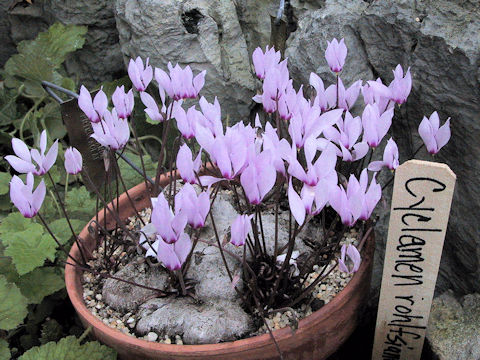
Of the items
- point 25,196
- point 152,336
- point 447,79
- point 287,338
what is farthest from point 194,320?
point 447,79

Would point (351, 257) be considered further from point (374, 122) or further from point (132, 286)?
point (132, 286)

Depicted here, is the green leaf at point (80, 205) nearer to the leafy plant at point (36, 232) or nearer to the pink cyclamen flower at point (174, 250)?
the leafy plant at point (36, 232)

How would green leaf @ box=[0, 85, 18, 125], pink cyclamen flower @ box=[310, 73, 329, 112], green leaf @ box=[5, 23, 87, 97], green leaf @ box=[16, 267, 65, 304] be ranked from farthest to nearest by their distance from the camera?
green leaf @ box=[0, 85, 18, 125] < green leaf @ box=[5, 23, 87, 97] < green leaf @ box=[16, 267, 65, 304] < pink cyclamen flower @ box=[310, 73, 329, 112]

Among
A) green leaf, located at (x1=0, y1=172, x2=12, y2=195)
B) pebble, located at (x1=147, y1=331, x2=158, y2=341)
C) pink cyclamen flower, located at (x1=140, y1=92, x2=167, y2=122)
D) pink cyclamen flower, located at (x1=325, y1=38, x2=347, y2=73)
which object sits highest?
pink cyclamen flower, located at (x1=325, y1=38, x2=347, y2=73)

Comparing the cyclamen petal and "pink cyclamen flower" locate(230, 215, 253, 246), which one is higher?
the cyclamen petal

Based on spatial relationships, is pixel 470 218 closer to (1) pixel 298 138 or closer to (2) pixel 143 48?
(1) pixel 298 138

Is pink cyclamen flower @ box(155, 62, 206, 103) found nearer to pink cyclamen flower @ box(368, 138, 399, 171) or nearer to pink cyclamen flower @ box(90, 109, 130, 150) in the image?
pink cyclamen flower @ box(90, 109, 130, 150)

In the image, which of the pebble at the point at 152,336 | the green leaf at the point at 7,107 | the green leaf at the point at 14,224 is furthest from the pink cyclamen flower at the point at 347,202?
the green leaf at the point at 7,107

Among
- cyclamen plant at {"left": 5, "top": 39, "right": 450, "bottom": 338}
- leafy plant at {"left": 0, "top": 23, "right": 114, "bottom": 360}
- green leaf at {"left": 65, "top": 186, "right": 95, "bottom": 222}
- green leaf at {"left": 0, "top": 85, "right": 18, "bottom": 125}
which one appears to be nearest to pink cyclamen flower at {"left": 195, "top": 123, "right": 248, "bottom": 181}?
cyclamen plant at {"left": 5, "top": 39, "right": 450, "bottom": 338}
